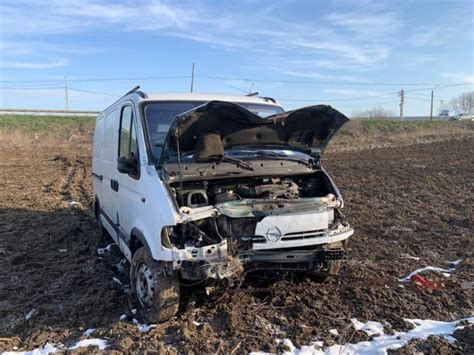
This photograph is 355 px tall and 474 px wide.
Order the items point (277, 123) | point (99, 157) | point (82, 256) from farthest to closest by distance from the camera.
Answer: point (99, 157)
point (82, 256)
point (277, 123)

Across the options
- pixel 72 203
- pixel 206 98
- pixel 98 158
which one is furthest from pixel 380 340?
pixel 72 203

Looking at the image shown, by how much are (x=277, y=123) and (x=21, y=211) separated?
7572 mm

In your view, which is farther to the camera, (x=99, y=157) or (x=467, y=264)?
(x=99, y=157)

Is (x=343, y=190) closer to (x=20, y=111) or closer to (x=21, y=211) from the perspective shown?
(x=21, y=211)

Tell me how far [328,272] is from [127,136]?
287 centimetres

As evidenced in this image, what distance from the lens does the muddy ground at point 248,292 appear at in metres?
3.91

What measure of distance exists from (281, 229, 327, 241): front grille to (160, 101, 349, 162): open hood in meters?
1.10

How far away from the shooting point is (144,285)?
4.34m

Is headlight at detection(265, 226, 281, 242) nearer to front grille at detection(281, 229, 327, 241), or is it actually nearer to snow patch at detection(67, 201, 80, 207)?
front grille at detection(281, 229, 327, 241)

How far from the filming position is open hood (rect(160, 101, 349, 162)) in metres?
4.23

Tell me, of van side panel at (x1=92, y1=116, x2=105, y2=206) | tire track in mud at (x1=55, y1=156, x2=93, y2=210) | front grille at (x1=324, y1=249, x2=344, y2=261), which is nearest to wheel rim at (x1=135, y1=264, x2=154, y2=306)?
front grille at (x1=324, y1=249, x2=344, y2=261)

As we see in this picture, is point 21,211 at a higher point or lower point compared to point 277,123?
lower

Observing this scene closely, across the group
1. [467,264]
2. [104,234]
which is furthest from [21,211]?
[467,264]

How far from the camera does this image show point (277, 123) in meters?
4.79
